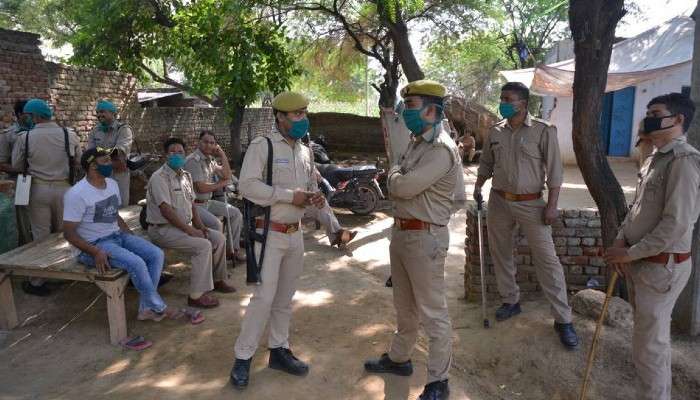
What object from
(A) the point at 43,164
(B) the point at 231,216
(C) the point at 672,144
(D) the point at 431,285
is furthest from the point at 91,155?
(C) the point at 672,144

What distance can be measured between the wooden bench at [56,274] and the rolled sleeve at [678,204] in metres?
3.58

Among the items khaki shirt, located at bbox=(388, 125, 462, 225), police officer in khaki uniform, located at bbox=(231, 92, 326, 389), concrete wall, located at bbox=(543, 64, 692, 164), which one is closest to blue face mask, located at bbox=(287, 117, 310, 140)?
police officer in khaki uniform, located at bbox=(231, 92, 326, 389)

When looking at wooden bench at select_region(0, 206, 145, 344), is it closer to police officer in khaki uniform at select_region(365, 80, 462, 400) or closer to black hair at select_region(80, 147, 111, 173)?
black hair at select_region(80, 147, 111, 173)

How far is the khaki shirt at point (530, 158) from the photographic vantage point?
3.80 metres

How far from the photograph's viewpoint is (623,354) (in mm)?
3615

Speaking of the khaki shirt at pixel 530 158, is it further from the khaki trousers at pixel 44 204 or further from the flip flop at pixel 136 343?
the khaki trousers at pixel 44 204

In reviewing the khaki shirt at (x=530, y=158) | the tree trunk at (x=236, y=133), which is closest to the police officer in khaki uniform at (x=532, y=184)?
the khaki shirt at (x=530, y=158)

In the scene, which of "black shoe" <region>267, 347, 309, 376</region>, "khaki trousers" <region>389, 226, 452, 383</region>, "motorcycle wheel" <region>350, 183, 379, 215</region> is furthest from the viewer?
"motorcycle wheel" <region>350, 183, 379, 215</region>

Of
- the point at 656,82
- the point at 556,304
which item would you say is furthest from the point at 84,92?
the point at 656,82

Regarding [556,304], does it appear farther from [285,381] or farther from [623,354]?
[285,381]

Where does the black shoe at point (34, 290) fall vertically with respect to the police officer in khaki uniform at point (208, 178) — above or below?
below

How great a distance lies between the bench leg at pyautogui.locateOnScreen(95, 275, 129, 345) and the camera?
3.89 meters

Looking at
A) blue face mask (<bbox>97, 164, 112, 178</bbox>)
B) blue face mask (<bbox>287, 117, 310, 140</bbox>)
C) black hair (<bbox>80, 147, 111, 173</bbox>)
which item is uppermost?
blue face mask (<bbox>287, 117, 310, 140</bbox>)

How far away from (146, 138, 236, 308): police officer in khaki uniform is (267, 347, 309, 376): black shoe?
1352 millimetres
